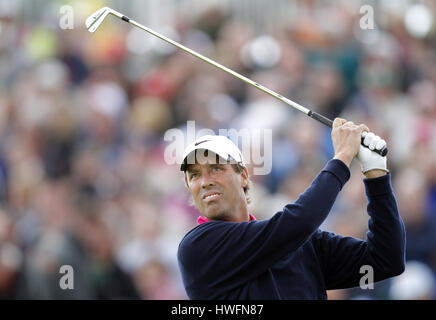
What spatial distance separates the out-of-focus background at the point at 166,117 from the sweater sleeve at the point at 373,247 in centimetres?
237

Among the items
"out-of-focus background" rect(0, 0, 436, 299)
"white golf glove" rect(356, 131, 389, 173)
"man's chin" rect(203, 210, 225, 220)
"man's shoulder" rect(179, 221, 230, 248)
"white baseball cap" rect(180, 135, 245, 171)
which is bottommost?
"man's shoulder" rect(179, 221, 230, 248)

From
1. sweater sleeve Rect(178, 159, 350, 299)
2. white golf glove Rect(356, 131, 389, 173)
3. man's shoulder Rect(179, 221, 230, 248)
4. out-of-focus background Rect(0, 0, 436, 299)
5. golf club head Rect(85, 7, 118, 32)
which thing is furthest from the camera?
out-of-focus background Rect(0, 0, 436, 299)

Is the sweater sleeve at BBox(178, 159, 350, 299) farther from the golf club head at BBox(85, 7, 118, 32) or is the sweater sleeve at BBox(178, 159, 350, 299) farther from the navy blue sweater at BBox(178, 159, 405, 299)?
the golf club head at BBox(85, 7, 118, 32)

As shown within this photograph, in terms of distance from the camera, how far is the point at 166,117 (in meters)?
7.82

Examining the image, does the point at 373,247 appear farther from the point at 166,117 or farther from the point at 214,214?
the point at 166,117

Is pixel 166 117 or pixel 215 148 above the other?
pixel 166 117

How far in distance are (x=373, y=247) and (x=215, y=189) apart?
2.23 feet

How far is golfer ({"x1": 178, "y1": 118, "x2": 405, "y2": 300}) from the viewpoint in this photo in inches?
124

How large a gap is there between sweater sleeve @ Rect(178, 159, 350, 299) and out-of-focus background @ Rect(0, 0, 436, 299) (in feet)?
8.74

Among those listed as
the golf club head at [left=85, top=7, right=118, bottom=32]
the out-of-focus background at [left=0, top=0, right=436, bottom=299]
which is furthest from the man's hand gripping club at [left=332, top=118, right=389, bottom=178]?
the out-of-focus background at [left=0, top=0, right=436, bottom=299]

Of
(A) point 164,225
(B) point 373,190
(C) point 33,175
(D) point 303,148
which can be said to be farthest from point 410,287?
(C) point 33,175

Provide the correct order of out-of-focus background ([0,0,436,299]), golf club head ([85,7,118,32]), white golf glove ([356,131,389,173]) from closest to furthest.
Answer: white golf glove ([356,131,389,173]) → golf club head ([85,7,118,32]) → out-of-focus background ([0,0,436,299])

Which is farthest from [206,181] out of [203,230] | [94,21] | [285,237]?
A: [94,21]

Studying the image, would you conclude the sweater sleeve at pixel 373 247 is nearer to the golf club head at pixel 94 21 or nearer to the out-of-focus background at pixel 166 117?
the golf club head at pixel 94 21
